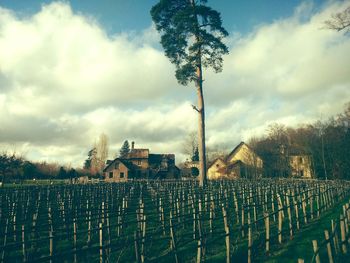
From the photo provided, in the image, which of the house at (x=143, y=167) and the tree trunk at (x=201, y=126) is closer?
the tree trunk at (x=201, y=126)

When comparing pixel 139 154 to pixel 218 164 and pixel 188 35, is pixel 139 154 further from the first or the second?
pixel 188 35

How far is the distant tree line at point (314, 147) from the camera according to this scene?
41312 millimetres

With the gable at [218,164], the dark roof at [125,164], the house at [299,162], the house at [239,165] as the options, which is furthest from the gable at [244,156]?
the dark roof at [125,164]

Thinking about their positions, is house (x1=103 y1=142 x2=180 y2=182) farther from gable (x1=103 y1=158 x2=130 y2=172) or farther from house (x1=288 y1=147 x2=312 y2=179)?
house (x1=288 y1=147 x2=312 y2=179)

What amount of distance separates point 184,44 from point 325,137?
35714 mm

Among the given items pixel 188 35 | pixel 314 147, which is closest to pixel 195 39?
pixel 188 35

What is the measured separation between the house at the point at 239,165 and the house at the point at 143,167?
10.3m

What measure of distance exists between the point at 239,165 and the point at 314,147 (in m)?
15.2

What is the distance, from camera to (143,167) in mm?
63906

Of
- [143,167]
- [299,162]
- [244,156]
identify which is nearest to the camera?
[244,156]

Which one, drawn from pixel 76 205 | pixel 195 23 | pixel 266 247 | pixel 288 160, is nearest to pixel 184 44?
pixel 195 23

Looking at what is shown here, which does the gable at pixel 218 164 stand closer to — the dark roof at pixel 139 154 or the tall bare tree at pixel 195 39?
the dark roof at pixel 139 154

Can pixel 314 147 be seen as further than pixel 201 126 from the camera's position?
Yes

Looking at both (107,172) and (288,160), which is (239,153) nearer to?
(288,160)
